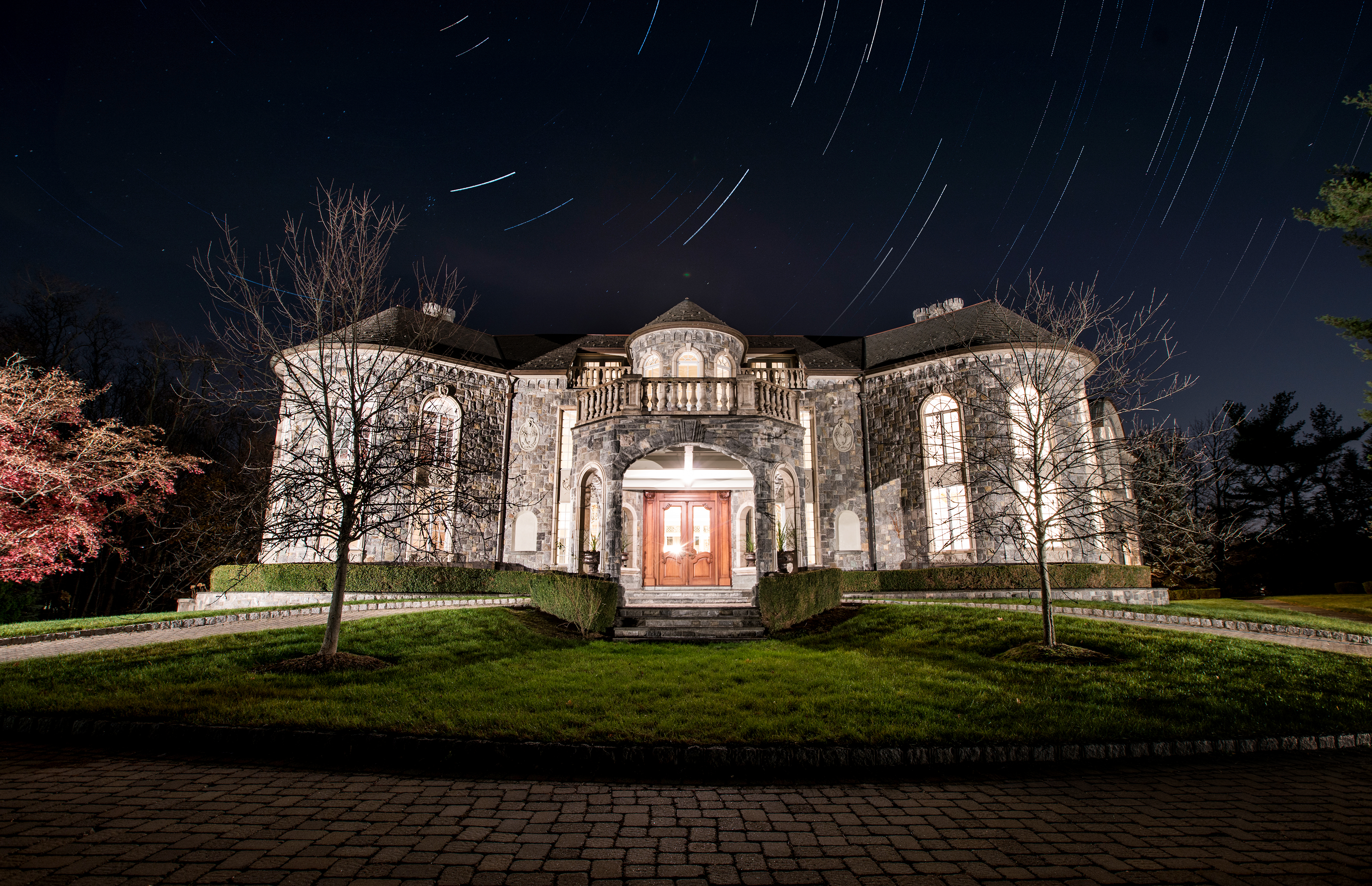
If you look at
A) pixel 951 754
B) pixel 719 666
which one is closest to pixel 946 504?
pixel 719 666

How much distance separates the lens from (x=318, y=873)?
326 centimetres

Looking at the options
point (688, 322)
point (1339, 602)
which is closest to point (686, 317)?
point (688, 322)

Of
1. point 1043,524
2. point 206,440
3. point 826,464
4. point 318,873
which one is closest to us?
point 318,873

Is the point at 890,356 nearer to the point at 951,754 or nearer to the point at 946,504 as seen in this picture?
the point at 946,504

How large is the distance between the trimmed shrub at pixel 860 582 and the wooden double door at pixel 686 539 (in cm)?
365

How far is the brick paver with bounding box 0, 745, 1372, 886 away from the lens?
337 cm

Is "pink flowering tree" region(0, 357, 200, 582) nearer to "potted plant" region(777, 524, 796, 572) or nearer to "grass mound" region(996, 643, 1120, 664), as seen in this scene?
"potted plant" region(777, 524, 796, 572)

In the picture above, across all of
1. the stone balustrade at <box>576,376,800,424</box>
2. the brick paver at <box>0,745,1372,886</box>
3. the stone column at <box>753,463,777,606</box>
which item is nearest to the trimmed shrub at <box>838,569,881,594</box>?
the stone column at <box>753,463,777,606</box>

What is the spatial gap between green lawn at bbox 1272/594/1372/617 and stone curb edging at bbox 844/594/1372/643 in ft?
32.8

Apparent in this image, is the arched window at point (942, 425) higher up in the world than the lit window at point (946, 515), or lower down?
higher up

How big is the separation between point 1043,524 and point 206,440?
35099mm

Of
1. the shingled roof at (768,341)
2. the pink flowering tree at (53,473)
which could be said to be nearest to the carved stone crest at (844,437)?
the shingled roof at (768,341)

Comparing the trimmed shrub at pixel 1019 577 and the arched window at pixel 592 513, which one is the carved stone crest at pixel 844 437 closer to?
the trimmed shrub at pixel 1019 577

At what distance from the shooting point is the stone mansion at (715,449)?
1677 centimetres
